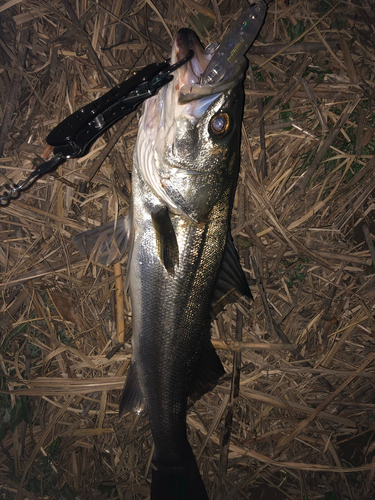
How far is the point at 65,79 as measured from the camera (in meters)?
2.73

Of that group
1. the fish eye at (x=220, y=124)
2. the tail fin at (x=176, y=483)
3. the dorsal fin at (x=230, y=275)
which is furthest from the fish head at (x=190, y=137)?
the tail fin at (x=176, y=483)

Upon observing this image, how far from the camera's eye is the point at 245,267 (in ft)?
9.74

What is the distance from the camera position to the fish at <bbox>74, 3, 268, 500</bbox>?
200 centimetres

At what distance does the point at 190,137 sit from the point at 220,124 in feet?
0.72

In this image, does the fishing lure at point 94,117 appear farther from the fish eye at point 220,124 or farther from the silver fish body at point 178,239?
the fish eye at point 220,124

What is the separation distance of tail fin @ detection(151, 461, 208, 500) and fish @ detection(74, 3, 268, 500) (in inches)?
0.4

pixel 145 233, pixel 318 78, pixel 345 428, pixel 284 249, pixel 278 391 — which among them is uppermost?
pixel 318 78

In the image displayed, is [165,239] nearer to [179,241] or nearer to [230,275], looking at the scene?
[179,241]

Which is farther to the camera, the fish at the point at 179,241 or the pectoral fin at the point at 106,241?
the pectoral fin at the point at 106,241

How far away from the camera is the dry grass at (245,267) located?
2.72 meters

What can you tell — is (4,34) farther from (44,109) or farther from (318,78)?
(318,78)

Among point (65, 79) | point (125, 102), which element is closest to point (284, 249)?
point (125, 102)

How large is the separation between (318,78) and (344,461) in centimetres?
376

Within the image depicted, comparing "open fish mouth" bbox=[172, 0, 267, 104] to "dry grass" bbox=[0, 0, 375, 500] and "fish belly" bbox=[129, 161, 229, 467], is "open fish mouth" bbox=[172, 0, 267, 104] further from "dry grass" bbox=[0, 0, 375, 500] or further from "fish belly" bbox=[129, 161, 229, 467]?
"dry grass" bbox=[0, 0, 375, 500]
